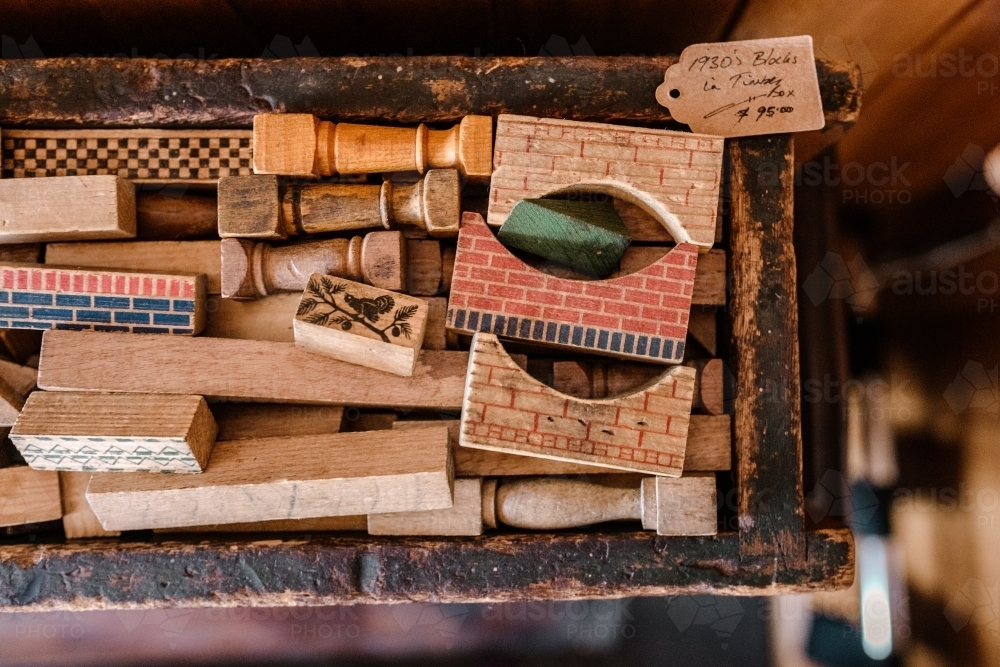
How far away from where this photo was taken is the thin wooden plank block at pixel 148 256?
1.78 m

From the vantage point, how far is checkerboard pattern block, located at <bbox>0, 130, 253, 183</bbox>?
70.4 inches

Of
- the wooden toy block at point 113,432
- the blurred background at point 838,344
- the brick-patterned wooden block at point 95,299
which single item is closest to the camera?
the wooden toy block at point 113,432

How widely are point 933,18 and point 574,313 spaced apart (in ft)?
5.52

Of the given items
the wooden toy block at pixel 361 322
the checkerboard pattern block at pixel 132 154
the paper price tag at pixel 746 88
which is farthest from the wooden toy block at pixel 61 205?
the paper price tag at pixel 746 88

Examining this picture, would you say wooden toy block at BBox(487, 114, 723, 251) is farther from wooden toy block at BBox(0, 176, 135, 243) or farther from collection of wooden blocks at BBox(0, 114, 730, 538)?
wooden toy block at BBox(0, 176, 135, 243)

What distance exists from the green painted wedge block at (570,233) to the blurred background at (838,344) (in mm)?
777

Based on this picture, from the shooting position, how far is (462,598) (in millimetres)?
1748

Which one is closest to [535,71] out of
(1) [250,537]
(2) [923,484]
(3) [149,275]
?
(3) [149,275]

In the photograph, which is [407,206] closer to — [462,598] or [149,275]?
[149,275]

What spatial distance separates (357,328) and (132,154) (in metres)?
0.87

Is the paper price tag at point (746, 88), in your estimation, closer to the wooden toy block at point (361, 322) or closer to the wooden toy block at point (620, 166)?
the wooden toy block at point (620, 166)

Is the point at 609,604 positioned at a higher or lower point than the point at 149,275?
lower

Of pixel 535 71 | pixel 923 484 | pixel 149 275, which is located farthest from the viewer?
pixel 923 484

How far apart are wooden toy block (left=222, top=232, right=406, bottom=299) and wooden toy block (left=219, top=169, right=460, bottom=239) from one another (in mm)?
46
